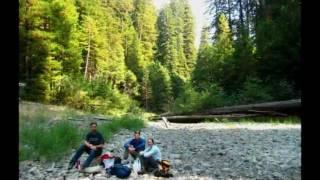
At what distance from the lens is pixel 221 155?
848cm

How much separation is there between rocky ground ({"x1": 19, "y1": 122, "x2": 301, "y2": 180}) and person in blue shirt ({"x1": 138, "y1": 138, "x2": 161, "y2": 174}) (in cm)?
17

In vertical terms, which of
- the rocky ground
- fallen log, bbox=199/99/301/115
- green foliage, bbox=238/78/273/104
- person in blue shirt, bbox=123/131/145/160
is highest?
green foliage, bbox=238/78/273/104

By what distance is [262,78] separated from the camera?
1892 centimetres

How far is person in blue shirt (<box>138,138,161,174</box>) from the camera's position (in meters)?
6.47

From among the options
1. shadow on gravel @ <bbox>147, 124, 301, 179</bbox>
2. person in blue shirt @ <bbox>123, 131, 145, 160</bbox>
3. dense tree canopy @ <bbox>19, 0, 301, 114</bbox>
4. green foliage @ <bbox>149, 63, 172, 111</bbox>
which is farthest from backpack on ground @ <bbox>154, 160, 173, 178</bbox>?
green foliage @ <bbox>149, 63, 172, 111</bbox>

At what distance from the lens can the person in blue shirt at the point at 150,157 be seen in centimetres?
647

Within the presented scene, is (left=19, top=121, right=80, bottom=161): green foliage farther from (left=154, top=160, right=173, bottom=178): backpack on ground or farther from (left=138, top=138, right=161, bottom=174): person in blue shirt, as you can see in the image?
(left=154, top=160, right=173, bottom=178): backpack on ground

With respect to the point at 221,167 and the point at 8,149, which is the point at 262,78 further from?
the point at 8,149

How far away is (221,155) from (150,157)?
236 centimetres

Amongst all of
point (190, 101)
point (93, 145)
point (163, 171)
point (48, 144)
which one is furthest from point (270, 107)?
point (93, 145)

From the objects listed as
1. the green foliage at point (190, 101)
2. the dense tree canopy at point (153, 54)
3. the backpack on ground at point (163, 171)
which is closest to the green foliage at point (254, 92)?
the dense tree canopy at point (153, 54)

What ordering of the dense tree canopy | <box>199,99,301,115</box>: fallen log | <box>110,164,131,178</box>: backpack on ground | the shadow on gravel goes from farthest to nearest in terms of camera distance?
the dense tree canopy → <box>199,99,301,115</box>: fallen log → the shadow on gravel → <box>110,164,131,178</box>: backpack on ground

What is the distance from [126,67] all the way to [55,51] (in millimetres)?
10612

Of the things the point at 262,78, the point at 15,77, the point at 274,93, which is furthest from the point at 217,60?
the point at 15,77
